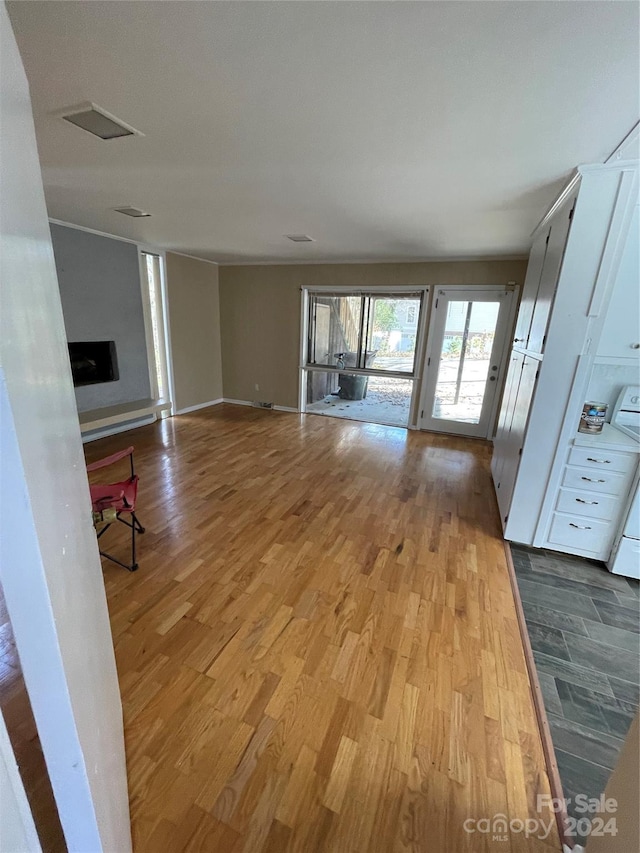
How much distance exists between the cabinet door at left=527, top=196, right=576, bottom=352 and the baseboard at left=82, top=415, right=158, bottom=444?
470 centimetres

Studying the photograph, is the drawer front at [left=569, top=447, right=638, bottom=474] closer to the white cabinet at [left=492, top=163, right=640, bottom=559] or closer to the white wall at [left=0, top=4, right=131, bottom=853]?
the white cabinet at [left=492, top=163, right=640, bottom=559]

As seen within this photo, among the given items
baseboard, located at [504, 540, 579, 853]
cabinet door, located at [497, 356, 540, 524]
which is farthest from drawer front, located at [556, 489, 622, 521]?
baseboard, located at [504, 540, 579, 853]

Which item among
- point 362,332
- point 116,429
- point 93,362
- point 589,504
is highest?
point 362,332

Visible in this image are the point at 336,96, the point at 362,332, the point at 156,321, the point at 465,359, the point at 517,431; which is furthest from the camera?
the point at 362,332

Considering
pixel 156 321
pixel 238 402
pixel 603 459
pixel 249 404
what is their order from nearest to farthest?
1. pixel 603 459
2. pixel 156 321
3. pixel 249 404
4. pixel 238 402

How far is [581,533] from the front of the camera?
7.83 ft

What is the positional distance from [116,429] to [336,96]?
445cm

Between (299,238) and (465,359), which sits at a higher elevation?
(299,238)

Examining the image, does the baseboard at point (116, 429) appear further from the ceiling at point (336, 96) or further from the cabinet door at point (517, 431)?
the cabinet door at point (517, 431)

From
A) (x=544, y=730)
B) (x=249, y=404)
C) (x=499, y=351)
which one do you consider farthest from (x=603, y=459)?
(x=249, y=404)

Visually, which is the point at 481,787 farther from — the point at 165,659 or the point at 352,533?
the point at 352,533

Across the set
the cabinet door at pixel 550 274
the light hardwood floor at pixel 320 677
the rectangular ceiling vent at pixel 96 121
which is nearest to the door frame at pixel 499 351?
the cabinet door at pixel 550 274

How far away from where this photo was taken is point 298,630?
181cm

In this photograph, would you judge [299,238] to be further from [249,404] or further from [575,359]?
[249,404]
